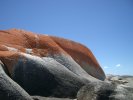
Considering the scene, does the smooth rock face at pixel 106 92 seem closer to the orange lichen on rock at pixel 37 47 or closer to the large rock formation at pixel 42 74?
the large rock formation at pixel 42 74

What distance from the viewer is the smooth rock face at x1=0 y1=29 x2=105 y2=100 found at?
10180 millimetres

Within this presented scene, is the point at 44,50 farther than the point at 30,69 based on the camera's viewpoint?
Yes

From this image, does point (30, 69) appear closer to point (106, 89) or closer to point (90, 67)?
point (106, 89)

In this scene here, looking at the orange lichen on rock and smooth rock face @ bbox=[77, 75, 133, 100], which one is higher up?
the orange lichen on rock

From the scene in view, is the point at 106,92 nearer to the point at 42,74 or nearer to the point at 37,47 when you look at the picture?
the point at 42,74

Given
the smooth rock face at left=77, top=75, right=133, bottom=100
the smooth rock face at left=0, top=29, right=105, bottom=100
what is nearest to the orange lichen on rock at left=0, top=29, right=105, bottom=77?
the smooth rock face at left=0, top=29, right=105, bottom=100

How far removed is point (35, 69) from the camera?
34.9 ft

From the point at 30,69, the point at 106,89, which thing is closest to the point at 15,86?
the point at 30,69

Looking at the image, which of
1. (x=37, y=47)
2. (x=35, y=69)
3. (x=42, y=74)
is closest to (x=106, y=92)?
(x=42, y=74)

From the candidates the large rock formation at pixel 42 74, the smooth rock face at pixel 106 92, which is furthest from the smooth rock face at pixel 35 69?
the smooth rock face at pixel 106 92

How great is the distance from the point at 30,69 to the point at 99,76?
6.92 m

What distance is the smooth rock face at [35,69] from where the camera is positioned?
33.4 feet

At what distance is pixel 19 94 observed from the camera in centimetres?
812

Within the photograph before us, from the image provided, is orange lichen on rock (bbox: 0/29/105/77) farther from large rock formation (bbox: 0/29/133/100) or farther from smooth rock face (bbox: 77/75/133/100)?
smooth rock face (bbox: 77/75/133/100)
